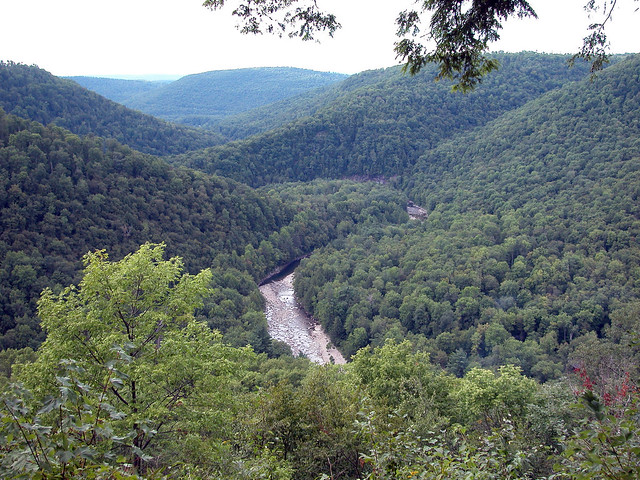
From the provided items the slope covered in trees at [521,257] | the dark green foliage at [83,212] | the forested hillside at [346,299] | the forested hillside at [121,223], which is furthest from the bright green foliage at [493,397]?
the dark green foliage at [83,212]

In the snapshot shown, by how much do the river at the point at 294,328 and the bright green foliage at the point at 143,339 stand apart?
105 feet

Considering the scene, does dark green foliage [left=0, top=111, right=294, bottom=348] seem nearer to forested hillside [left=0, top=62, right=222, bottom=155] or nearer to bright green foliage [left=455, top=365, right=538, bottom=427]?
bright green foliage [left=455, top=365, right=538, bottom=427]

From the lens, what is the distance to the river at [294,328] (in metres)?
49.7

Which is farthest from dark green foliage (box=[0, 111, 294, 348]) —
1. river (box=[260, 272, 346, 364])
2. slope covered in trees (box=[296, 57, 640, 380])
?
slope covered in trees (box=[296, 57, 640, 380])

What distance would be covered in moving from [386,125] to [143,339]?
5634 inches

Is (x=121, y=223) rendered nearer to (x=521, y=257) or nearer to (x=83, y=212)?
(x=83, y=212)

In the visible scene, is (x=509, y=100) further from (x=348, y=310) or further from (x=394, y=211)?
(x=348, y=310)

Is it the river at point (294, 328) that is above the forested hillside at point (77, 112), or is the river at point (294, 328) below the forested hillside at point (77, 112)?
below

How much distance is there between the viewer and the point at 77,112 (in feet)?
373

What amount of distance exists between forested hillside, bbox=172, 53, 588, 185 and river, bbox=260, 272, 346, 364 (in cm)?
6742

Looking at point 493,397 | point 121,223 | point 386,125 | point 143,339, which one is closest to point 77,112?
point 121,223

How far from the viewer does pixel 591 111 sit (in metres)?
86.4

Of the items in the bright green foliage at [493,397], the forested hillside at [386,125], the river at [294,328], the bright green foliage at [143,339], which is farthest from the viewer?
the forested hillside at [386,125]

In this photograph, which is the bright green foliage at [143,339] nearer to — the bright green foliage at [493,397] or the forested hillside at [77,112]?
the bright green foliage at [493,397]
